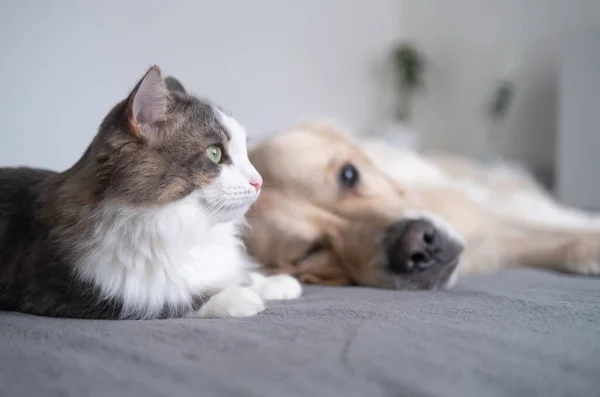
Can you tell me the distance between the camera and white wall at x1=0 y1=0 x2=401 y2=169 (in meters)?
2.05

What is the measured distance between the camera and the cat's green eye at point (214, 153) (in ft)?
3.49

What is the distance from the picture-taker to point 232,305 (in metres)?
1.01

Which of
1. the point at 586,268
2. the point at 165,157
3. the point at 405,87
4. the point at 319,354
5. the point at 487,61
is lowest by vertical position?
the point at 586,268

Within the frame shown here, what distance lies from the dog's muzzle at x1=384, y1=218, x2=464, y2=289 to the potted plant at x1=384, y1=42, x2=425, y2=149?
2599 mm

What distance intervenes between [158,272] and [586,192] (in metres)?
2.77

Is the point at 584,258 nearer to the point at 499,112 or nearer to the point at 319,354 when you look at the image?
the point at 319,354

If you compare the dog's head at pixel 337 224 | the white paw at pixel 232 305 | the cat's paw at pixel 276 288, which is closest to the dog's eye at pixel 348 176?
the dog's head at pixel 337 224

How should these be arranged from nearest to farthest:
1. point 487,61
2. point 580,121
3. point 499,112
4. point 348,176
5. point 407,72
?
point 348,176, point 580,121, point 499,112, point 487,61, point 407,72

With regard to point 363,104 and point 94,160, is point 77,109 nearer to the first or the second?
point 94,160

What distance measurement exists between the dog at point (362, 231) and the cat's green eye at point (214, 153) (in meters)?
0.51

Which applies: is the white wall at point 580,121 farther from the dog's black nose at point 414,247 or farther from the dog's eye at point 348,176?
the dog's black nose at point 414,247

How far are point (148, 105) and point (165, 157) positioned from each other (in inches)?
4.1

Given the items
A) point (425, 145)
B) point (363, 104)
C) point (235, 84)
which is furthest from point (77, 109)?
point (425, 145)

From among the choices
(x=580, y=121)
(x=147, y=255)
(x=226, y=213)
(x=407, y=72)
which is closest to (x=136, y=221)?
(x=147, y=255)
